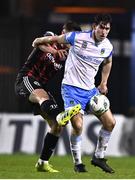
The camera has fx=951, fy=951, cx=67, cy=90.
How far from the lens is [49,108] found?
44.1 ft

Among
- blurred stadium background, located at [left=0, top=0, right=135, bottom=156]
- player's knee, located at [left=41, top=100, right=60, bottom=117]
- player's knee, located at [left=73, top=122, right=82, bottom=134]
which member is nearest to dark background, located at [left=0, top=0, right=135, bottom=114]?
blurred stadium background, located at [left=0, top=0, right=135, bottom=156]

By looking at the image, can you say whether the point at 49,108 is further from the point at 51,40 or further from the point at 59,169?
the point at 59,169

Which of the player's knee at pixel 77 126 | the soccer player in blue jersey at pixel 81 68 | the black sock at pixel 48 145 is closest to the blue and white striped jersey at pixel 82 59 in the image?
the soccer player in blue jersey at pixel 81 68

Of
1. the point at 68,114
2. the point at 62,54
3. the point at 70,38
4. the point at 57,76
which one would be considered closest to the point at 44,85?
the point at 62,54

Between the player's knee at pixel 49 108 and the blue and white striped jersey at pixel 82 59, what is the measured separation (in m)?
0.38

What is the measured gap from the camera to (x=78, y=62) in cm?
1330

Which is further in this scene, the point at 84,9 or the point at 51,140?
the point at 84,9

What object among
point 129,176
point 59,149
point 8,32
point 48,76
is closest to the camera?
point 129,176

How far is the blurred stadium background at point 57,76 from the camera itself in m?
20.4

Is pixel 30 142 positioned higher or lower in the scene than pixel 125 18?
lower

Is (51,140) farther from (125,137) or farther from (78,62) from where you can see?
(125,137)

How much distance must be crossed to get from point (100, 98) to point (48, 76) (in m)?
1.08

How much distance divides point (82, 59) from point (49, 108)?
84 centimetres

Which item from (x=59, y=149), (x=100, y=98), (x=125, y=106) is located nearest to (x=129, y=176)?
(x=100, y=98)
